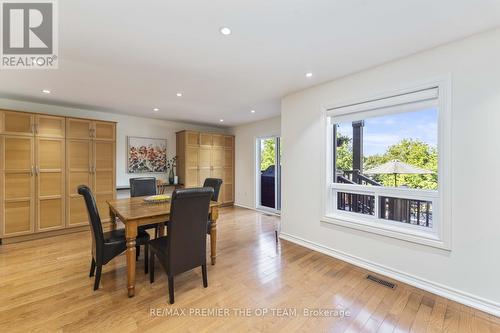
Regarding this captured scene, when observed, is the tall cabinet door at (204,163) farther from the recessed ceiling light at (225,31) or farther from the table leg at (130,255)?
the recessed ceiling light at (225,31)

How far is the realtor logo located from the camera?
1698 millimetres

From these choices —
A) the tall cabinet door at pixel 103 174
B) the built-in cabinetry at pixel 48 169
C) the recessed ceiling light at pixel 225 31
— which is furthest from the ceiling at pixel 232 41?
the tall cabinet door at pixel 103 174

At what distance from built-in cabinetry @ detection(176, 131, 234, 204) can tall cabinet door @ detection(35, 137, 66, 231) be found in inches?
94.5

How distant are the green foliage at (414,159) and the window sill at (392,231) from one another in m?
0.50

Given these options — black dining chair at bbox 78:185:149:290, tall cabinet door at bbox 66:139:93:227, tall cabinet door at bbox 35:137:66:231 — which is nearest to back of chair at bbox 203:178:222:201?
black dining chair at bbox 78:185:149:290

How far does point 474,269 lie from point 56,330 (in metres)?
3.55

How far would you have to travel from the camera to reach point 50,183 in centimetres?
388

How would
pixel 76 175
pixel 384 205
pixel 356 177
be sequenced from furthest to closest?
pixel 76 175 → pixel 356 177 → pixel 384 205

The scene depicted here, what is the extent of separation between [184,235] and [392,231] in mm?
2265

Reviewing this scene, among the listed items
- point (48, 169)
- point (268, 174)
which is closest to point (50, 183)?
Answer: point (48, 169)

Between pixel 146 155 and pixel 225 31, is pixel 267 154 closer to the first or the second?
pixel 146 155

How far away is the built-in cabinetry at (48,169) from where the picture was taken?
3.56m

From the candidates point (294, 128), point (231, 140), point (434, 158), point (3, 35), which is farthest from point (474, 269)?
point (231, 140)

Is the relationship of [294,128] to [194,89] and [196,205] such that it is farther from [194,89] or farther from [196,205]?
[196,205]
